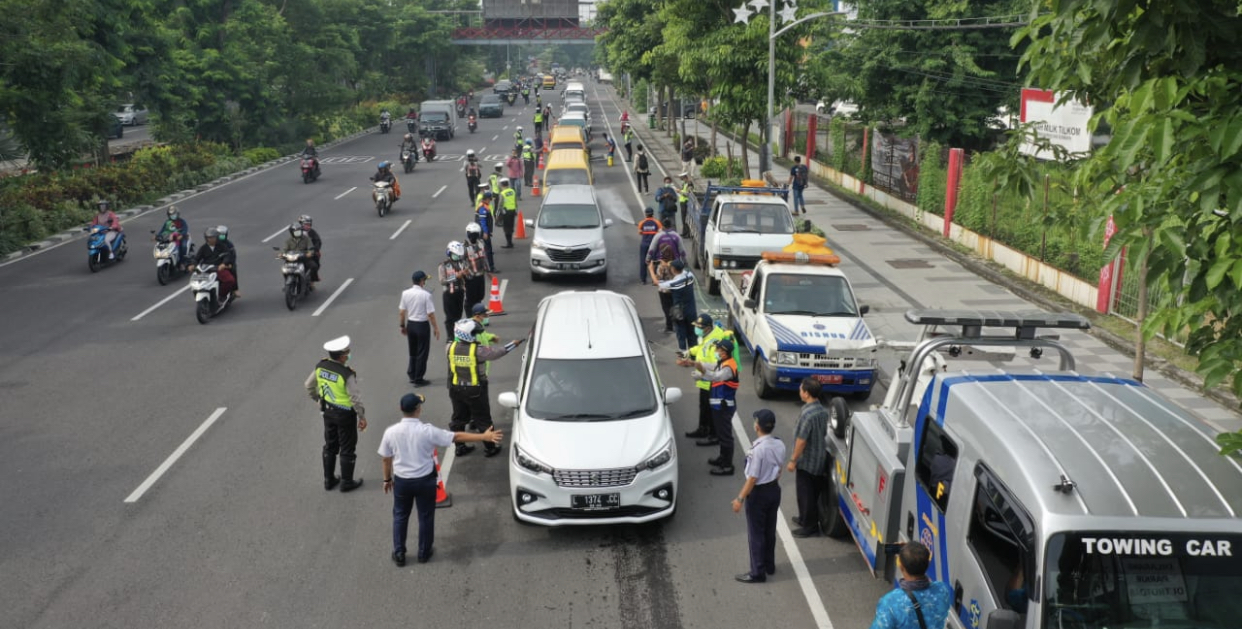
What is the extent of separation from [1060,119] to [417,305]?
53.1 ft

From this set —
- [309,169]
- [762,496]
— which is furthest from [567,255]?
[309,169]

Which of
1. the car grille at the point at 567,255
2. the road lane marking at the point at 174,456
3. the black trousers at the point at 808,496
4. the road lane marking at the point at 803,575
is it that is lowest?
the road lane marking at the point at 803,575

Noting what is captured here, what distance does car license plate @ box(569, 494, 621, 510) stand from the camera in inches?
351

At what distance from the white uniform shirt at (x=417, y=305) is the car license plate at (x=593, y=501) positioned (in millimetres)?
5386

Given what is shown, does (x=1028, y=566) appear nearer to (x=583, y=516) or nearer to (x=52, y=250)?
(x=583, y=516)

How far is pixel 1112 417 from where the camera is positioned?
243 inches

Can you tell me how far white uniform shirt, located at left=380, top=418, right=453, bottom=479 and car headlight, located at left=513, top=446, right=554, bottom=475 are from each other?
0.97m

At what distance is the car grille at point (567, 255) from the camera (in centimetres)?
1973

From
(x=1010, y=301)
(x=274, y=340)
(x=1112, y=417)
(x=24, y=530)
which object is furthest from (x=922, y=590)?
(x=1010, y=301)

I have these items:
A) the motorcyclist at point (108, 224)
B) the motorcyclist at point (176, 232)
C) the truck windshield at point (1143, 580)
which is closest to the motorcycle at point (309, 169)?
the motorcyclist at point (108, 224)

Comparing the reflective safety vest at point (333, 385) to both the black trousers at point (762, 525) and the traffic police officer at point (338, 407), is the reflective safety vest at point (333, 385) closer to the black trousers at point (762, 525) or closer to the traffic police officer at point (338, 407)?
the traffic police officer at point (338, 407)

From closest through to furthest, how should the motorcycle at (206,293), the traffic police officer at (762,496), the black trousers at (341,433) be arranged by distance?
the traffic police officer at (762,496) → the black trousers at (341,433) → the motorcycle at (206,293)

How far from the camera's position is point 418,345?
13750mm

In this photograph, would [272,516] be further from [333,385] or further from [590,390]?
[590,390]
